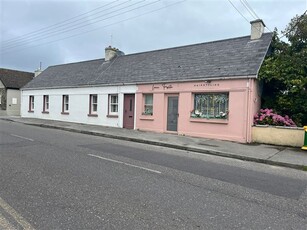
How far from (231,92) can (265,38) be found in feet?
14.9

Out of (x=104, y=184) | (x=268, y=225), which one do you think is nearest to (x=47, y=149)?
(x=104, y=184)

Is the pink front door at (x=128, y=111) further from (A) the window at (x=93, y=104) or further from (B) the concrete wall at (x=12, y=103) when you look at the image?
(B) the concrete wall at (x=12, y=103)

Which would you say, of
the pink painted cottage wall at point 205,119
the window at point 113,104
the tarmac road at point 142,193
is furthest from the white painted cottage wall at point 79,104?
the tarmac road at point 142,193

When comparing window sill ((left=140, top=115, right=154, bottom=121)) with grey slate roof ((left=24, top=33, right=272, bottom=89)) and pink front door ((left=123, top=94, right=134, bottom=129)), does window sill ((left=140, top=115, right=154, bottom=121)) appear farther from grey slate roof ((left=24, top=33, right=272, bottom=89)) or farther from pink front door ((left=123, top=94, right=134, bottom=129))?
grey slate roof ((left=24, top=33, right=272, bottom=89))

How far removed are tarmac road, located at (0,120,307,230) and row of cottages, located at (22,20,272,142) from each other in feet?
18.5

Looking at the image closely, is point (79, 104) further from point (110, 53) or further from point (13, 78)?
point (13, 78)

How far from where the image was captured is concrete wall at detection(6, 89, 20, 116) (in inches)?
1303

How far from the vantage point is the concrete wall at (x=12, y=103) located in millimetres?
33088

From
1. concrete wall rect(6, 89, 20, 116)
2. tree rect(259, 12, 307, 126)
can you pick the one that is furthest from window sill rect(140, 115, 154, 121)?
concrete wall rect(6, 89, 20, 116)

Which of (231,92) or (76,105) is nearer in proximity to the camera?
(231,92)

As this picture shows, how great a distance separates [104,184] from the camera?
18.4ft

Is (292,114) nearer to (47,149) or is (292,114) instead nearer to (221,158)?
(221,158)

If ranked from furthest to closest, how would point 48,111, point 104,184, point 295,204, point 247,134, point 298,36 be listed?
point 48,111, point 298,36, point 247,134, point 104,184, point 295,204

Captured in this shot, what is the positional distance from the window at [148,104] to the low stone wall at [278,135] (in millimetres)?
6561
